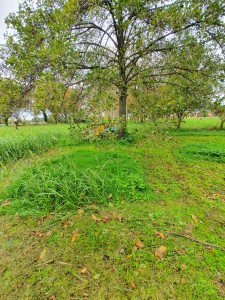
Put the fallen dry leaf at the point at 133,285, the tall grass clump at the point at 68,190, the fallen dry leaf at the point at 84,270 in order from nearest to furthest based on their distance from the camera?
the fallen dry leaf at the point at 133,285, the fallen dry leaf at the point at 84,270, the tall grass clump at the point at 68,190

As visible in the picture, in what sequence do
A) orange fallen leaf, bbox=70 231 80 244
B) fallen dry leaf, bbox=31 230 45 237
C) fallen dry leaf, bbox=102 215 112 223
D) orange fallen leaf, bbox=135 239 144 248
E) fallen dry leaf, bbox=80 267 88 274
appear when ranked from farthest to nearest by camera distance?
fallen dry leaf, bbox=102 215 112 223 → fallen dry leaf, bbox=31 230 45 237 → orange fallen leaf, bbox=70 231 80 244 → orange fallen leaf, bbox=135 239 144 248 → fallen dry leaf, bbox=80 267 88 274

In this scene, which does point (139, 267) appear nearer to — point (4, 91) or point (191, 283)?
point (191, 283)

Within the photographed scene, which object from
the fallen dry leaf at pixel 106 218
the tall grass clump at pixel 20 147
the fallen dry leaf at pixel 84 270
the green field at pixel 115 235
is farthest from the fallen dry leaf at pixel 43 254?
the tall grass clump at pixel 20 147

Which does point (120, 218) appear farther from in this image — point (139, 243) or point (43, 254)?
point (43, 254)

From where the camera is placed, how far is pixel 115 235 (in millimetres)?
1854

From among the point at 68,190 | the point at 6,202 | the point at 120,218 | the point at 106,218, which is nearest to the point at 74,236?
the point at 106,218

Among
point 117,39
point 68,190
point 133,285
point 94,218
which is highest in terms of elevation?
point 117,39

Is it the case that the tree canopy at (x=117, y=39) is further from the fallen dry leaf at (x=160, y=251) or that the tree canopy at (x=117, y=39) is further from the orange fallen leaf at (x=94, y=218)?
the fallen dry leaf at (x=160, y=251)

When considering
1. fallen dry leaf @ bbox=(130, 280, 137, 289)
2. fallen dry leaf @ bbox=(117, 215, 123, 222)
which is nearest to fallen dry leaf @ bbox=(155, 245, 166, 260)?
fallen dry leaf @ bbox=(130, 280, 137, 289)

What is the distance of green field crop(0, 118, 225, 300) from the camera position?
137 centimetres

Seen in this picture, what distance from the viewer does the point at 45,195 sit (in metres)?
2.43

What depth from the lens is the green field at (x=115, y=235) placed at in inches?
53.9

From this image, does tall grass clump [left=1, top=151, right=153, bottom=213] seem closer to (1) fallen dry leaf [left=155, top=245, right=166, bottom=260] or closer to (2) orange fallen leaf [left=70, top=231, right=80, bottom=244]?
(2) orange fallen leaf [left=70, top=231, right=80, bottom=244]

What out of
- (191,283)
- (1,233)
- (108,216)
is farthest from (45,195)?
(191,283)
